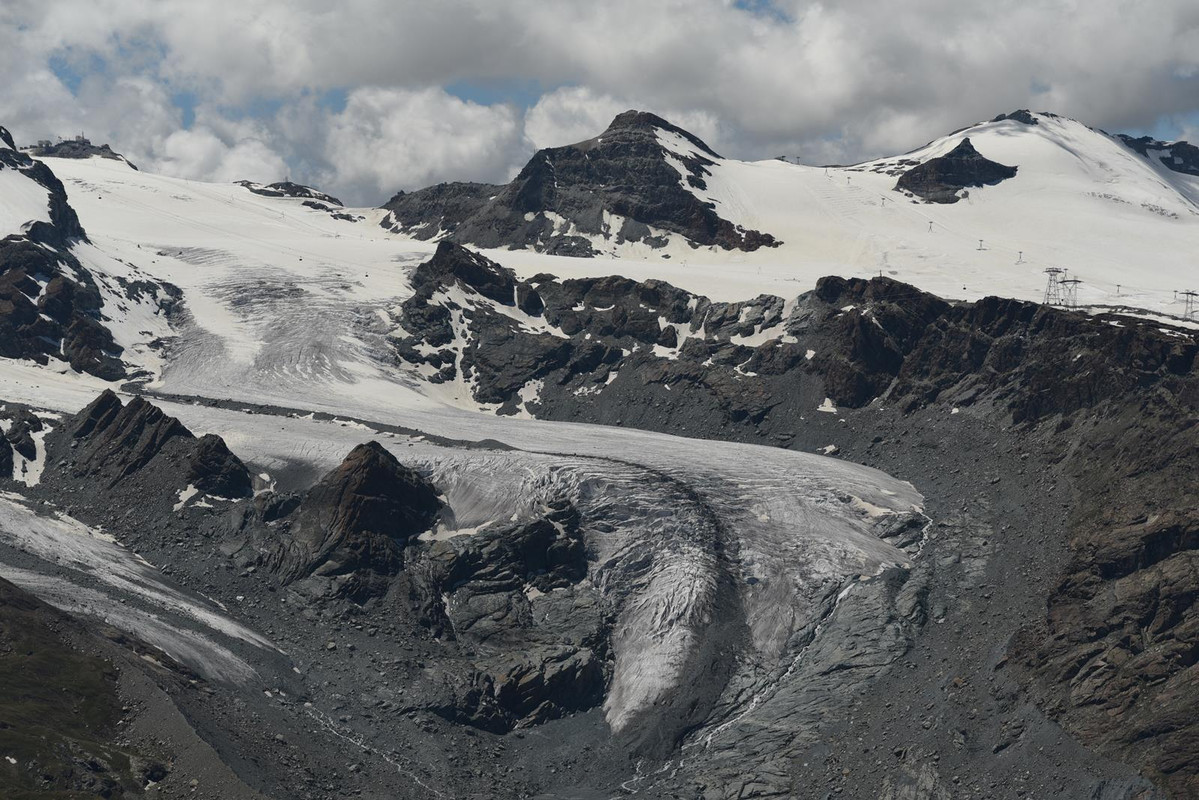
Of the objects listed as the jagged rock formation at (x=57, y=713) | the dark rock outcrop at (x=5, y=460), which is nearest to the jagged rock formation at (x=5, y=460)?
the dark rock outcrop at (x=5, y=460)

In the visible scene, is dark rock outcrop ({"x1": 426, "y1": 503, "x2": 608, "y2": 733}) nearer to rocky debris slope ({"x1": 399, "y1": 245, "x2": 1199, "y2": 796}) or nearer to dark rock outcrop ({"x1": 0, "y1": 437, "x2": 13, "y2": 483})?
rocky debris slope ({"x1": 399, "y1": 245, "x2": 1199, "y2": 796})

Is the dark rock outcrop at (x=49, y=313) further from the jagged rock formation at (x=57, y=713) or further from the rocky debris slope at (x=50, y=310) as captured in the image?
the jagged rock formation at (x=57, y=713)

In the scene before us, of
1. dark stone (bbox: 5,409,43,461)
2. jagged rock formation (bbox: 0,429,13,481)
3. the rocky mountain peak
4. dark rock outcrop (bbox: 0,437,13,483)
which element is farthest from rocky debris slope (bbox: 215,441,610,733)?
dark stone (bbox: 5,409,43,461)

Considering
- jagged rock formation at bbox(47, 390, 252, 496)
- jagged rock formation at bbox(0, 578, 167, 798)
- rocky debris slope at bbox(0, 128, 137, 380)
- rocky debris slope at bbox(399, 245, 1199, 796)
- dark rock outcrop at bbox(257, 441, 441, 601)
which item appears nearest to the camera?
jagged rock formation at bbox(0, 578, 167, 798)

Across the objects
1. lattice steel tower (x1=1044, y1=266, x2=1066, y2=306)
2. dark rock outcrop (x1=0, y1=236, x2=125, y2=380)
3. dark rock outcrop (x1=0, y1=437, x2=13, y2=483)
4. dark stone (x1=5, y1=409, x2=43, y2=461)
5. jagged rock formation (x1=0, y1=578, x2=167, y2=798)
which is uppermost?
lattice steel tower (x1=1044, y1=266, x2=1066, y2=306)

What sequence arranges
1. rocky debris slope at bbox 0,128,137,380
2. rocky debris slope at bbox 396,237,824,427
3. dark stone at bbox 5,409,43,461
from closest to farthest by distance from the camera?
dark stone at bbox 5,409,43,461, rocky debris slope at bbox 396,237,824,427, rocky debris slope at bbox 0,128,137,380

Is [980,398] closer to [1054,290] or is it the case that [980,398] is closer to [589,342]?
[589,342]

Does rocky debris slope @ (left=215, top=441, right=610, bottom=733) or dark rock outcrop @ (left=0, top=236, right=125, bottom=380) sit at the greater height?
dark rock outcrop @ (left=0, top=236, right=125, bottom=380)

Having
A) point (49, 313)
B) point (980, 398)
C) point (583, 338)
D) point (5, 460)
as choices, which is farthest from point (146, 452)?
point (980, 398)
